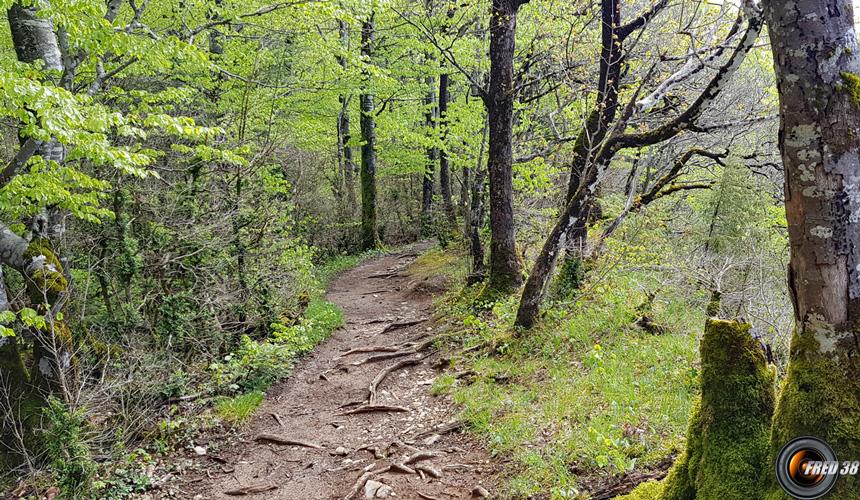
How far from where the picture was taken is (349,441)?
6.09m

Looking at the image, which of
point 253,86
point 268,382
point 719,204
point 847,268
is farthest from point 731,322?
point 719,204

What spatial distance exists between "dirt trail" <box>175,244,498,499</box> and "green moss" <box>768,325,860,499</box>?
2.82 metres

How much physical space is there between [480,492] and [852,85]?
397 cm

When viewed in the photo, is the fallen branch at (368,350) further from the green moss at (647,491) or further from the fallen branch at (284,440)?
the green moss at (647,491)

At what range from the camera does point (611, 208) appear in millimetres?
10664

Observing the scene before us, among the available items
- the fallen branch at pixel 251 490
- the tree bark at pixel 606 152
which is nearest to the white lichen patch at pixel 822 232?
the tree bark at pixel 606 152

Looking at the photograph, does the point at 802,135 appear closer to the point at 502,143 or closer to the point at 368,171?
the point at 502,143

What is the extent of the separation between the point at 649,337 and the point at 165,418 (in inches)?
257

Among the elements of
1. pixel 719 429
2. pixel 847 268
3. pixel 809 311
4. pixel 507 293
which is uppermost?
pixel 847 268

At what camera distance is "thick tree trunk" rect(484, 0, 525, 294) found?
8258 mm

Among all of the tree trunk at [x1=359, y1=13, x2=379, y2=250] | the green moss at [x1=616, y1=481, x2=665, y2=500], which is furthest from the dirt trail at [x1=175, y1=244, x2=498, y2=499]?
the tree trunk at [x1=359, y1=13, x2=379, y2=250]

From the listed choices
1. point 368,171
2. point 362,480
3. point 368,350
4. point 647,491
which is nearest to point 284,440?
point 362,480

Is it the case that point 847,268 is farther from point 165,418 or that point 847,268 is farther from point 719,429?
point 165,418

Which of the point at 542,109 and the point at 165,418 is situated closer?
the point at 165,418
